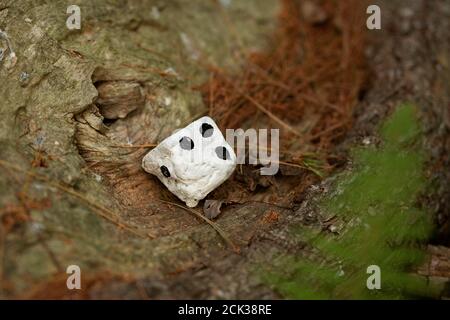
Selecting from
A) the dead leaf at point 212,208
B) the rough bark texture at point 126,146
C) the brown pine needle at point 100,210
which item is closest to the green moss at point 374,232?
the rough bark texture at point 126,146

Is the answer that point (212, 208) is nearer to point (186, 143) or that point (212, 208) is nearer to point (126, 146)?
point (186, 143)

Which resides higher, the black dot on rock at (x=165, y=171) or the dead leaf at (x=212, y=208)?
the black dot on rock at (x=165, y=171)

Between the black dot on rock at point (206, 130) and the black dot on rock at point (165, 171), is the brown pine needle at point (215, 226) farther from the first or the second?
the black dot on rock at point (206, 130)

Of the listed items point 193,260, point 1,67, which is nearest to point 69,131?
point 1,67

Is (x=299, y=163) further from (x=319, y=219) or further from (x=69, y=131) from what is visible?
(x=69, y=131)

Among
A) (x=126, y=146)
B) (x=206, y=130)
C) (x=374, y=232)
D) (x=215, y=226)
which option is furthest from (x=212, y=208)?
(x=374, y=232)

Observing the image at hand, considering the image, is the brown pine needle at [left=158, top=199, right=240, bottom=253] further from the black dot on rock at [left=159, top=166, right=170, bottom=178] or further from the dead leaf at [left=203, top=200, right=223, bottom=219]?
the black dot on rock at [left=159, top=166, right=170, bottom=178]
